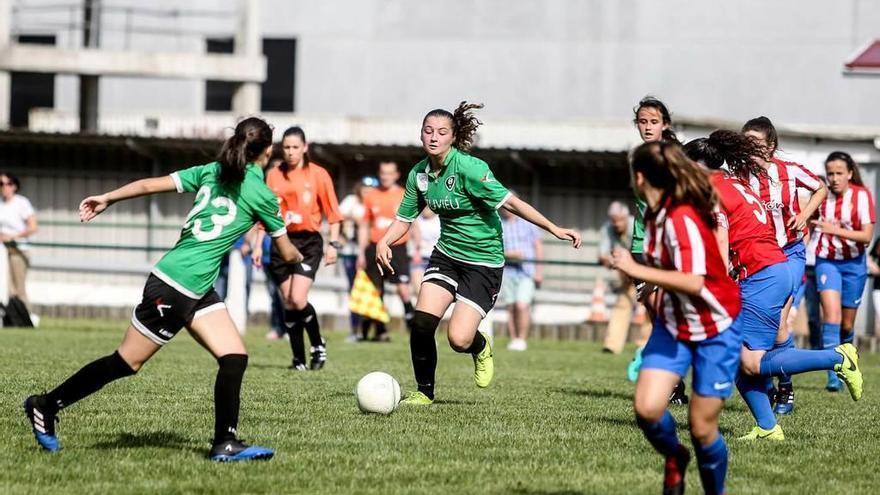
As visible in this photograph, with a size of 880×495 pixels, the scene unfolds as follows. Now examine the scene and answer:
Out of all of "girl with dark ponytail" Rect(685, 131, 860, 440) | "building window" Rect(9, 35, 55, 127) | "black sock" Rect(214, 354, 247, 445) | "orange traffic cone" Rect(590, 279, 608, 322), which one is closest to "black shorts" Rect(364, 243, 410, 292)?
"orange traffic cone" Rect(590, 279, 608, 322)

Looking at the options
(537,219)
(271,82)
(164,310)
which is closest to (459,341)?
(537,219)

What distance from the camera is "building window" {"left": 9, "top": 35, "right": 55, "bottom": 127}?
38219mm

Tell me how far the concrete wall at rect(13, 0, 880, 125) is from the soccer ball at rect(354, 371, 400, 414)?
25936 millimetres

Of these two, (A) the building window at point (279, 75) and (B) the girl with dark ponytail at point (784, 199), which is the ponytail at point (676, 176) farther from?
(A) the building window at point (279, 75)

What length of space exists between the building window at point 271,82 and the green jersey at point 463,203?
27408 millimetres

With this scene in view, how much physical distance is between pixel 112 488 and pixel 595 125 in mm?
24004

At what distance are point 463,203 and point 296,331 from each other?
3791 mm

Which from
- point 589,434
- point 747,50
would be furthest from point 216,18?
point 589,434

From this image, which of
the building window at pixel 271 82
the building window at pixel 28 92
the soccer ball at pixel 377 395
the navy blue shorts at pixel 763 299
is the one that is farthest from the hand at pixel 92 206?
the building window at pixel 28 92

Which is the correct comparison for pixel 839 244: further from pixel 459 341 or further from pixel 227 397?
pixel 227 397

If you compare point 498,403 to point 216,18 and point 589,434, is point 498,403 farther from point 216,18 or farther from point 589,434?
point 216,18

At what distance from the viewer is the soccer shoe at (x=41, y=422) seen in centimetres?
751

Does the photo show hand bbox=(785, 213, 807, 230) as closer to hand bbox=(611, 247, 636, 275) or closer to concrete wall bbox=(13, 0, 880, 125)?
hand bbox=(611, 247, 636, 275)

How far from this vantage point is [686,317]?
21.0 feet
